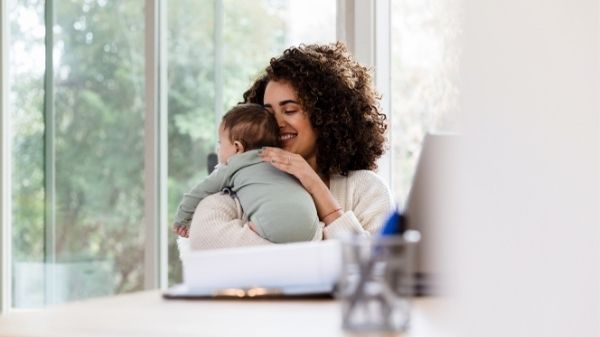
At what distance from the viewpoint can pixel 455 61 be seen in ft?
2.68

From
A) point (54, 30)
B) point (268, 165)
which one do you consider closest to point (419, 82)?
point (268, 165)

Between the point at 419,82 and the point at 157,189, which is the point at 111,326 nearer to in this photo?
the point at 419,82

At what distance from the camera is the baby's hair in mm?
→ 2408

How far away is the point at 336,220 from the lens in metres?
2.35

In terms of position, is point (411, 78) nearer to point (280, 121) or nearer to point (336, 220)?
point (280, 121)

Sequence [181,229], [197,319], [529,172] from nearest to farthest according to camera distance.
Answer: [529,172] → [197,319] → [181,229]

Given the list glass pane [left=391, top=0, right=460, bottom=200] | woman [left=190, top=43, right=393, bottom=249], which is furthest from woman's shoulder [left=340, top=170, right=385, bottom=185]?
glass pane [left=391, top=0, right=460, bottom=200]

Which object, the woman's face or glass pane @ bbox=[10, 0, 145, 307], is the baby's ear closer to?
the woman's face

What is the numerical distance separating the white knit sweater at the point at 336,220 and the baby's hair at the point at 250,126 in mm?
165

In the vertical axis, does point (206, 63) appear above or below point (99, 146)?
above

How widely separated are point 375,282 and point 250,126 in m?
1.58

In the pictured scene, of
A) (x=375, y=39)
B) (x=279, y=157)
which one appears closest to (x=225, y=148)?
(x=279, y=157)

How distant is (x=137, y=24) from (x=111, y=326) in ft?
10.2

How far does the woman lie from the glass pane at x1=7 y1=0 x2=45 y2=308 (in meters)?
1.88
